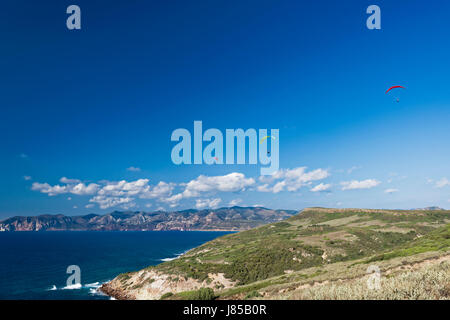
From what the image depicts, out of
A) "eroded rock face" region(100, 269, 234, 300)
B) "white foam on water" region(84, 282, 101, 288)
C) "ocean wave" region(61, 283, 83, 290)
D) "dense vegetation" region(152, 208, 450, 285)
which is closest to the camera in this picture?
"eroded rock face" region(100, 269, 234, 300)

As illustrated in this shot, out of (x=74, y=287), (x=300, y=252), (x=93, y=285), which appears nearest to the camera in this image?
(x=74, y=287)

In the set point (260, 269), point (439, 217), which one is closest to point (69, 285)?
point (260, 269)

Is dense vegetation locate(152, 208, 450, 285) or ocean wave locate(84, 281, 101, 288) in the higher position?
dense vegetation locate(152, 208, 450, 285)

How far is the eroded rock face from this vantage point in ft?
202

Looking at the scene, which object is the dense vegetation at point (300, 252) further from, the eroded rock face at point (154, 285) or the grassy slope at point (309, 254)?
the eroded rock face at point (154, 285)

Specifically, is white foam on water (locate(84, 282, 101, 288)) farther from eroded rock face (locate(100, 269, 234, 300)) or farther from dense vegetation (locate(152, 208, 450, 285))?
dense vegetation (locate(152, 208, 450, 285))

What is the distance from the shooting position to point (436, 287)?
1201 centimetres

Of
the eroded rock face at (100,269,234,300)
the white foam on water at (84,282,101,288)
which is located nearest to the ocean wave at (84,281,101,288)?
the white foam on water at (84,282,101,288)

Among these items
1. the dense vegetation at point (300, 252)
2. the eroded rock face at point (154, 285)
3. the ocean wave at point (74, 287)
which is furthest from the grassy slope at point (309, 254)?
the ocean wave at point (74, 287)

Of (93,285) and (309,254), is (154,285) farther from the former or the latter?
(309,254)

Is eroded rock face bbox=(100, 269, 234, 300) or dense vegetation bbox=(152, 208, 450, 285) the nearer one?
eroded rock face bbox=(100, 269, 234, 300)

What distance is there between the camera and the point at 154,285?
6475cm

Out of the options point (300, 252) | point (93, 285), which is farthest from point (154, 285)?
point (300, 252)
